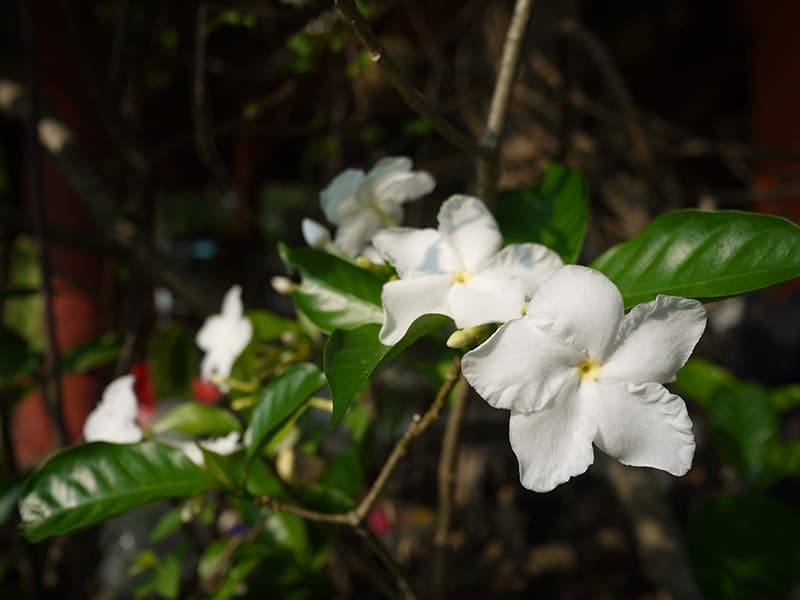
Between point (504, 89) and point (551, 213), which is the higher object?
point (504, 89)

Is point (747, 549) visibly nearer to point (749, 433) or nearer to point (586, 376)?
point (749, 433)

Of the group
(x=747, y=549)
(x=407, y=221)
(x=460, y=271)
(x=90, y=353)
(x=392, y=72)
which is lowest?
(x=747, y=549)

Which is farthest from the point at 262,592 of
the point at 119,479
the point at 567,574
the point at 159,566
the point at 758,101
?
the point at 758,101

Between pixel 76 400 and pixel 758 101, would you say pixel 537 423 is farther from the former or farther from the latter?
pixel 758 101

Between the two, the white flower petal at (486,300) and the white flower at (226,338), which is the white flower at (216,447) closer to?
the white flower at (226,338)

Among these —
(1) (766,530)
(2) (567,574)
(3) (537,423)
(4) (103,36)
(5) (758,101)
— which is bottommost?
(5) (758,101)

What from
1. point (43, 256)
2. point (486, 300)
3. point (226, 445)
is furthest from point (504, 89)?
point (43, 256)
